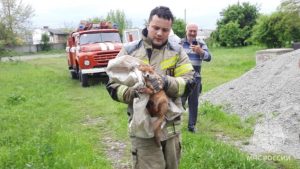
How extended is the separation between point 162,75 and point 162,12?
19.7 inches

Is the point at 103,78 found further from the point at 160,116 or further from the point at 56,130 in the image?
the point at 160,116

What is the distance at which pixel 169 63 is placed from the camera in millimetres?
3146

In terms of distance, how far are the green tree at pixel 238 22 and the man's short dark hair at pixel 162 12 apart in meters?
36.4

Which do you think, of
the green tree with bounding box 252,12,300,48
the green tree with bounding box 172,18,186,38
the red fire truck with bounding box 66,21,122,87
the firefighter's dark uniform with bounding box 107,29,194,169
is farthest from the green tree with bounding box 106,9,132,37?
the firefighter's dark uniform with bounding box 107,29,194,169

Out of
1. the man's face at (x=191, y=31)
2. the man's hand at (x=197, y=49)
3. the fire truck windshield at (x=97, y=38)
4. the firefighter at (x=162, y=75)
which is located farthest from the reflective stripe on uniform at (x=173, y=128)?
the fire truck windshield at (x=97, y=38)

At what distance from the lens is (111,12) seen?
236 feet

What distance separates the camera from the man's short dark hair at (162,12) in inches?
120

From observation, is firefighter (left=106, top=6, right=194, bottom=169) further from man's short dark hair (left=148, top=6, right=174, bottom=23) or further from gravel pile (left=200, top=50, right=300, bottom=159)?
gravel pile (left=200, top=50, right=300, bottom=159)

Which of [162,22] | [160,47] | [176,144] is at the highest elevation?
[162,22]

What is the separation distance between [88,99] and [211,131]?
5.26 meters

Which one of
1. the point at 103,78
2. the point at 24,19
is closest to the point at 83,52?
the point at 103,78

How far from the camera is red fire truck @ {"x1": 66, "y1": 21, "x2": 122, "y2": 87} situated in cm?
1423

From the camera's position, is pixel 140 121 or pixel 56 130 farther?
pixel 56 130

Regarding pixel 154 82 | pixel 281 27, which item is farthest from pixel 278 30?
pixel 154 82
